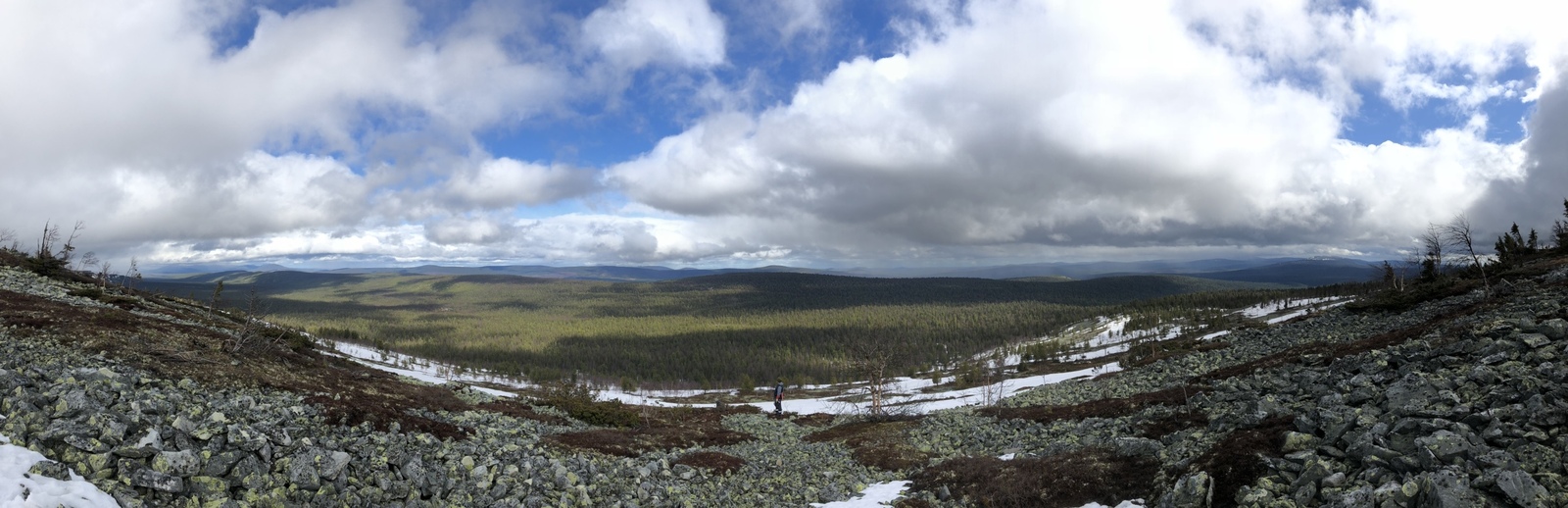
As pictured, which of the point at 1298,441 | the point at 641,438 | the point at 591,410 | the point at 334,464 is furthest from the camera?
the point at 591,410

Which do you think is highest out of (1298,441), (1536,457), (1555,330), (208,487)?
(1555,330)

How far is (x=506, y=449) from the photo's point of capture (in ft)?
64.3

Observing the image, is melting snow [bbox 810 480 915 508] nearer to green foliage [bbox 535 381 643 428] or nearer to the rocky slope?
the rocky slope

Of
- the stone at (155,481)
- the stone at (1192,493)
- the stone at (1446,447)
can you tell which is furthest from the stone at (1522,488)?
the stone at (155,481)

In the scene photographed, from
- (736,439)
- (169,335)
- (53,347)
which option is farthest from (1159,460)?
(169,335)

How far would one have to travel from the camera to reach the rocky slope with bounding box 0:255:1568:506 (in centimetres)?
1182

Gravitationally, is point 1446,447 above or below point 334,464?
above

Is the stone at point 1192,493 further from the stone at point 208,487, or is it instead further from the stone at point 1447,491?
the stone at point 208,487

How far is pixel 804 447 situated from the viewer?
3291cm

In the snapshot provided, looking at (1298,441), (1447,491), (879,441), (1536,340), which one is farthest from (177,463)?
(1536,340)

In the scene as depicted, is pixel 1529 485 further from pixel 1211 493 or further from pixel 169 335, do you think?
pixel 169 335

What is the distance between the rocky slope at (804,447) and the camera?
11820 mm

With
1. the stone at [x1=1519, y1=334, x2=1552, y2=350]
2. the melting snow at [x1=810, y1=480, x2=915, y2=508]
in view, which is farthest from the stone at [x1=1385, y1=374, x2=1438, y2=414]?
the melting snow at [x1=810, y1=480, x2=915, y2=508]

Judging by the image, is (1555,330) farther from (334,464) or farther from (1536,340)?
(334,464)
